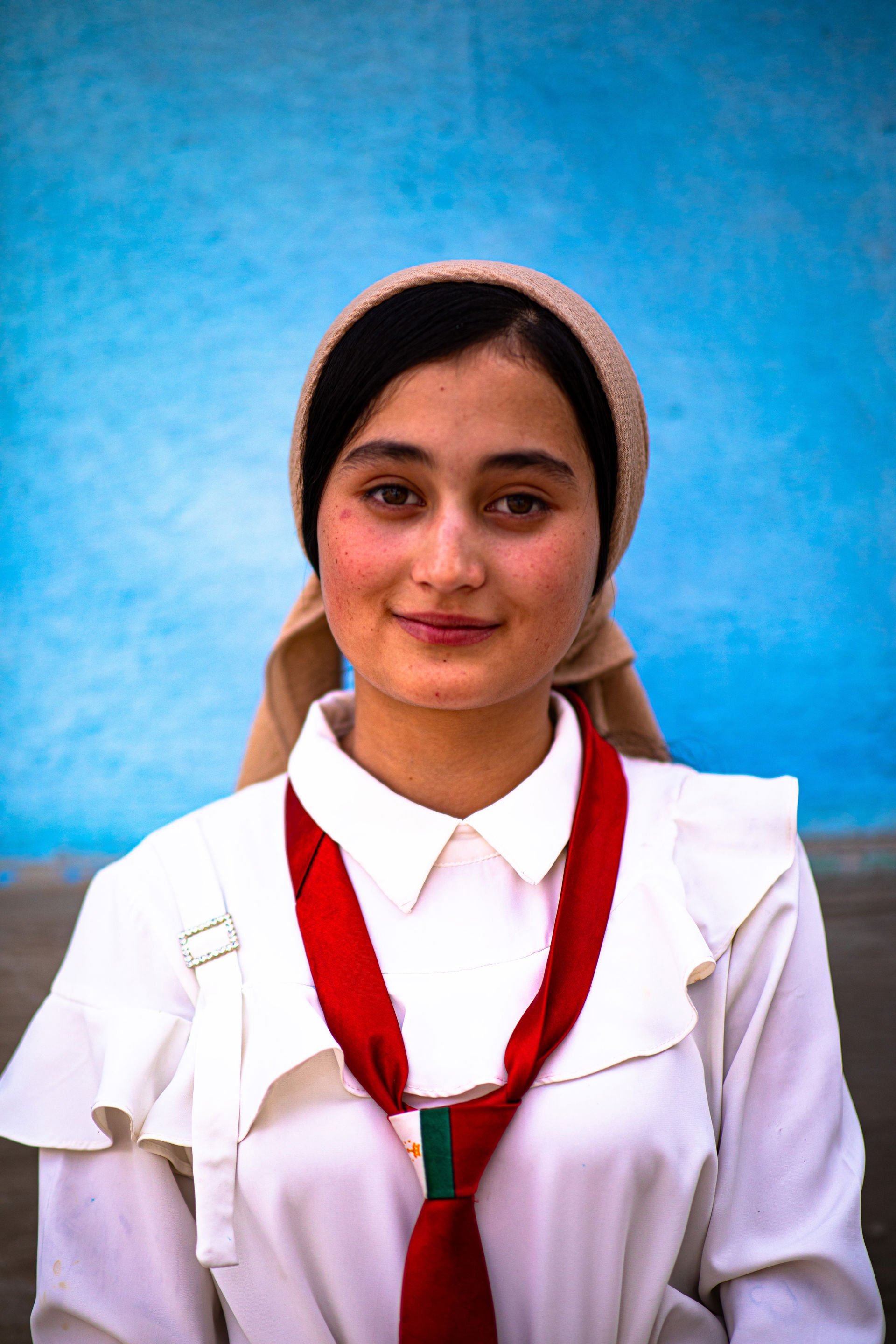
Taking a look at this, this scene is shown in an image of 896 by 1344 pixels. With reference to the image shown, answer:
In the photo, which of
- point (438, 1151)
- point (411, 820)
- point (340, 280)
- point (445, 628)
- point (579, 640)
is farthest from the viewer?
point (340, 280)

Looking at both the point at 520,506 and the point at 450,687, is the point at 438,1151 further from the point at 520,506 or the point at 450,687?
the point at 520,506

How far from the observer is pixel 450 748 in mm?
1644

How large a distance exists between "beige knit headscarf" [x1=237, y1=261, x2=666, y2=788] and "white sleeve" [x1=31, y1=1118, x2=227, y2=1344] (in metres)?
0.74

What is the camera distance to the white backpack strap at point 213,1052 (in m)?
1.39

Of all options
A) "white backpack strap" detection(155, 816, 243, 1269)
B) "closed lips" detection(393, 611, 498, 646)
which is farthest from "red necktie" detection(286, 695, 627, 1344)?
"closed lips" detection(393, 611, 498, 646)

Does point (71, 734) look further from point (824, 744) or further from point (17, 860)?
point (824, 744)

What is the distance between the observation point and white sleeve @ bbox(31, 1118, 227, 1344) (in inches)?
56.1

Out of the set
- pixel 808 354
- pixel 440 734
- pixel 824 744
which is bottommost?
pixel 440 734

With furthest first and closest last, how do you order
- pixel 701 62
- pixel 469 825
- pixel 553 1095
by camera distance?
pixel 701 62 → pixel 469 825 → pixel 553 1095

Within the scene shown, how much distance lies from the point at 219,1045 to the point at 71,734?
111cm

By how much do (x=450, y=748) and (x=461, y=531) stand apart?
0.38m

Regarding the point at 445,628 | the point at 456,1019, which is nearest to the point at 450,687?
the point at 445,628

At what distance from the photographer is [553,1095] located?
141 centimetres

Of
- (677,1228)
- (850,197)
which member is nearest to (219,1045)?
(677,1228)
